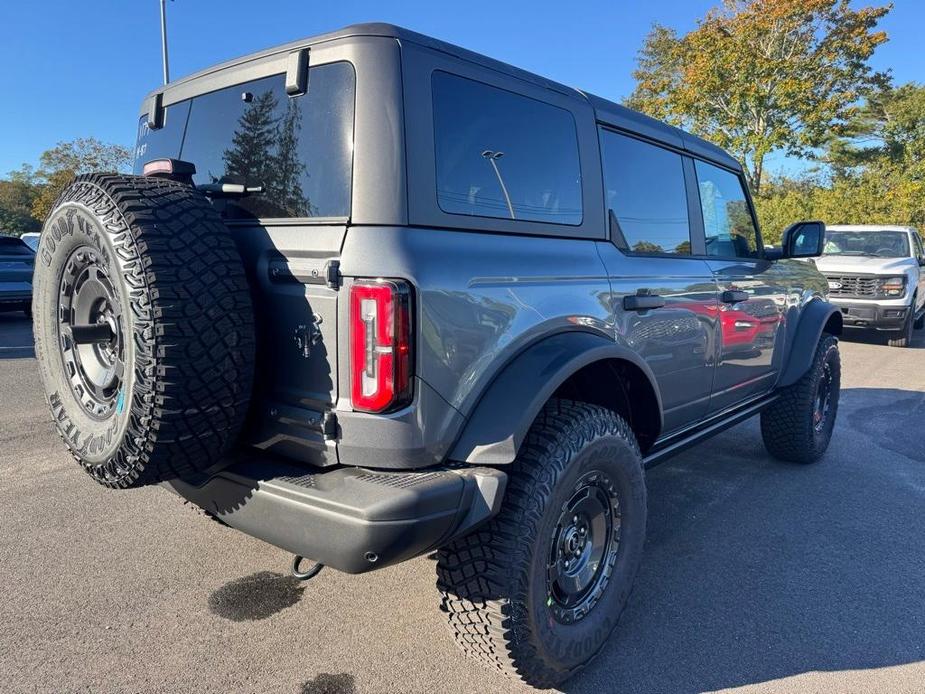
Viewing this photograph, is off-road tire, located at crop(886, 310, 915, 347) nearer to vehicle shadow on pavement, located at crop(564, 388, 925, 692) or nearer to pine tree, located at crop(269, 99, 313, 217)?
vehicle shadow on pavement, located at crop(564, 388, 925, 692)

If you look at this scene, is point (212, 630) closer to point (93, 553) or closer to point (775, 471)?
point (93, 553)

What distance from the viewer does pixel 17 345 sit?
349 inches

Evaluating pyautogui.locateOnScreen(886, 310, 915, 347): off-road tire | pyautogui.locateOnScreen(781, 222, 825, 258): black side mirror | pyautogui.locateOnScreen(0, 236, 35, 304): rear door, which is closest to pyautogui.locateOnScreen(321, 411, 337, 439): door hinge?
pyautogui.locateOnScreen(781, 222, 825, 258): black side mirror

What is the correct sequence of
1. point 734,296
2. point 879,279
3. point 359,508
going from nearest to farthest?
point 359,508 < point 734,296 < point 879,279

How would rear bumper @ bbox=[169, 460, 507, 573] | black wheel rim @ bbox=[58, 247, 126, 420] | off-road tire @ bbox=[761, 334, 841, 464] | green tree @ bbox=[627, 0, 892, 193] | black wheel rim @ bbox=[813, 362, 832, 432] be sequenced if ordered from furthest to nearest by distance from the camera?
green tree @ bbox=[627, 0, 892, 193], black wheel rim @ bbox=[813, 362, 832, 432], off-road tire @ bbox=[761, 334, 841, 464], black wheel rim @ bbox=[58, 247, 126, 420], rear bumper @ bbox=[169, 460, 507, 573]

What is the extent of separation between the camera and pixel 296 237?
1.97 meters

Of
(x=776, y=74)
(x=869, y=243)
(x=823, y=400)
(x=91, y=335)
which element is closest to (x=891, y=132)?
(x=776, y=74)

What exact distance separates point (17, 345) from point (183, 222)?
887 cm

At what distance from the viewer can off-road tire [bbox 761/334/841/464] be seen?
4.36 m

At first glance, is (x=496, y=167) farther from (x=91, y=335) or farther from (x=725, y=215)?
(x=725, y=215)

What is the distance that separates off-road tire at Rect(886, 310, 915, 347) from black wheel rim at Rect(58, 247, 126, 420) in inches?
433

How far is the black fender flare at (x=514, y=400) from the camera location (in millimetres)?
1938

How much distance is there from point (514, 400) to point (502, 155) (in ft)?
A: 2.85

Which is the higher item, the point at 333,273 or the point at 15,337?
the point at 333,273
